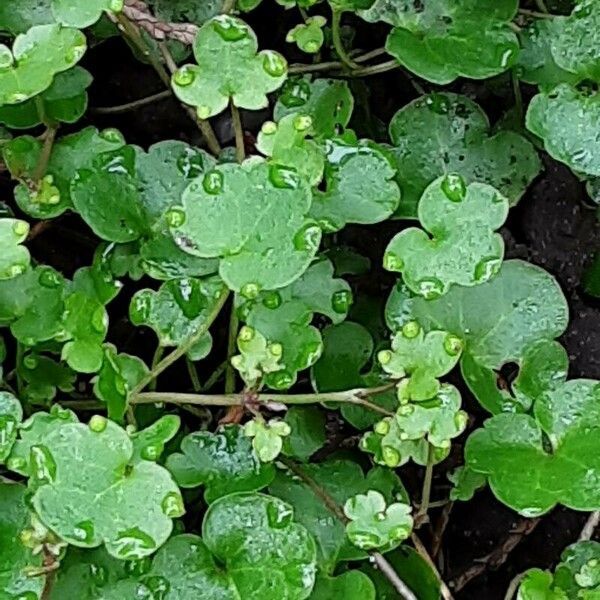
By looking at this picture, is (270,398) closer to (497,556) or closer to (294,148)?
(294,148)

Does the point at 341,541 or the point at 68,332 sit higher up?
the point at 68,332

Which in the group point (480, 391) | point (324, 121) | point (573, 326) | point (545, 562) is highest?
point (324, 121)

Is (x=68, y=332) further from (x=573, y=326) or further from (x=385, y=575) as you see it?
(x=573, y=326)

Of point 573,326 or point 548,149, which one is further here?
point 573,326

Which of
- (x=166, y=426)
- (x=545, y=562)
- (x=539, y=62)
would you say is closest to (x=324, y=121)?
(x=539, y=62)

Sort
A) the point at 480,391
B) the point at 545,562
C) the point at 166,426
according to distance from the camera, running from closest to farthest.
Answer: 1. the point at 166,426
2. the point at 480,391
3. the point at 545,562

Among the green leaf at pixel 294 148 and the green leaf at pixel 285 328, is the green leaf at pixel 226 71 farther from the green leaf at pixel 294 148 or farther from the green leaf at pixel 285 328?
the green leaf at pixel 285 328

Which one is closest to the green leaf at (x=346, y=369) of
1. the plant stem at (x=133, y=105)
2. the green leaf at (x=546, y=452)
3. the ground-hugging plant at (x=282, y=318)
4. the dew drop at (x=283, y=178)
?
the ground-hugging plant at (x=282, y=318)

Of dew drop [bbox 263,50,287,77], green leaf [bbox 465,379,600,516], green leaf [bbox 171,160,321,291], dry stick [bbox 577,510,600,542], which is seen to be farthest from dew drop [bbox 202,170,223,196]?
dry stick [bbox 577,510,600,542]
